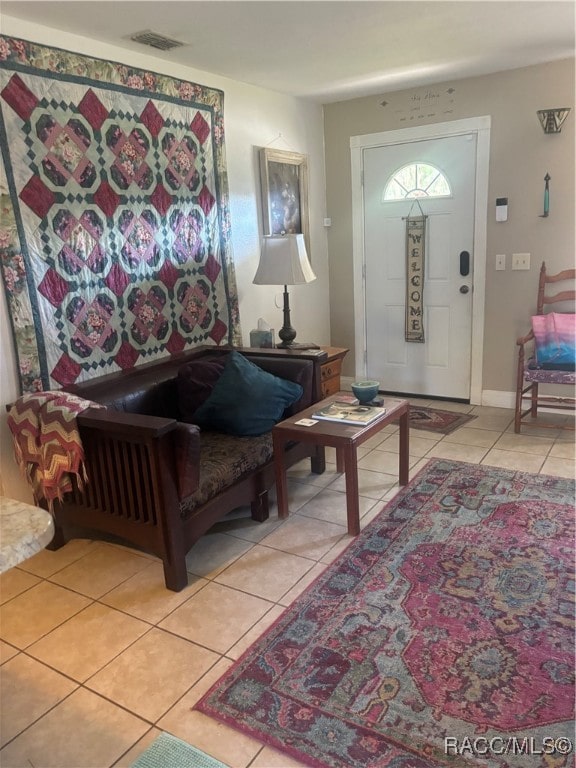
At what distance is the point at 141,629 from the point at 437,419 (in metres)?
2.75

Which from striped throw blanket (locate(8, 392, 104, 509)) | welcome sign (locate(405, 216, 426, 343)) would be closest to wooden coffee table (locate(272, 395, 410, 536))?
striped throw blanket (locate(8, 392, 104, 509))

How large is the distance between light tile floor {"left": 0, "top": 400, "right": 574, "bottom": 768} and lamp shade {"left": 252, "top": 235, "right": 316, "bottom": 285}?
4.18 ft

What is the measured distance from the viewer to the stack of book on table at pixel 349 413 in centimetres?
277

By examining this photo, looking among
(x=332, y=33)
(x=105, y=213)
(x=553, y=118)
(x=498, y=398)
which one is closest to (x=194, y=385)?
(x=105, y=213)

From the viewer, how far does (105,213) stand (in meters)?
2.96

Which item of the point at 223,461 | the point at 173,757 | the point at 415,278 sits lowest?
the point at 173,757

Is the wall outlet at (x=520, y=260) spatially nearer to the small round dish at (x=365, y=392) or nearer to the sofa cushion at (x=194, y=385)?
the small round dish at (x=365, y=392)

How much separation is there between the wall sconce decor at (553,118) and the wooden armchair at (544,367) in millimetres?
873

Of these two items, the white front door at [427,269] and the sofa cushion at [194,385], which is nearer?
the sofa cushion at [194,385]

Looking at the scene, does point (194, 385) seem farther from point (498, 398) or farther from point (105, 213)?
point (498, 398)

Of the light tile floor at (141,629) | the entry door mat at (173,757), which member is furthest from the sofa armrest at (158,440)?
the entry door mat at (173,757)

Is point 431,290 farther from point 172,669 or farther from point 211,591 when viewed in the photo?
point 172,669

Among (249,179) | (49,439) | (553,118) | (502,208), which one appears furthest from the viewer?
(502,208)

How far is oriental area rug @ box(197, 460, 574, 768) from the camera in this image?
5.22 feet
